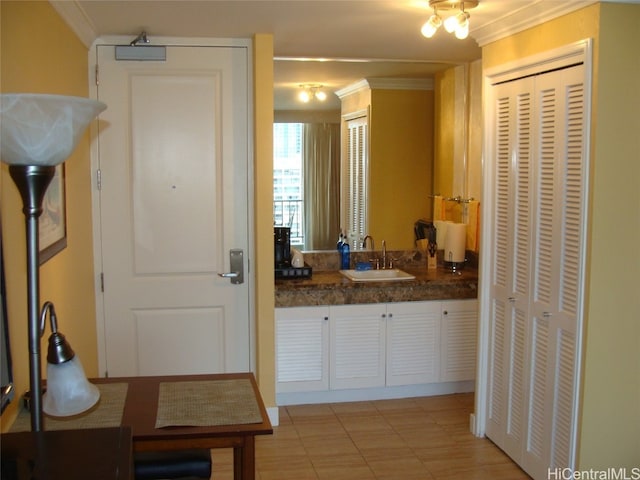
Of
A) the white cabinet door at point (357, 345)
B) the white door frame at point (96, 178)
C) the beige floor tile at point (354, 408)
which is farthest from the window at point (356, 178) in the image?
the beige floor tile at point (354, 408)

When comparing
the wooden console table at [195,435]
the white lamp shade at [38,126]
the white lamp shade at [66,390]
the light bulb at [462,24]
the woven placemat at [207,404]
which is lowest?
the wooden console table at [195,435]

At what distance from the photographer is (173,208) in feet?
12.9

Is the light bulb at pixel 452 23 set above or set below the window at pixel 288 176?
above

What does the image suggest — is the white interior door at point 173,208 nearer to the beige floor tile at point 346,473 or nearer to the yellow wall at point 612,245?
the beige floor tile at point 346,473

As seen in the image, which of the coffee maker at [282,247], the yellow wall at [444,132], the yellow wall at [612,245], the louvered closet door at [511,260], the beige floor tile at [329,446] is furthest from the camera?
the yellow wall at [444,132]

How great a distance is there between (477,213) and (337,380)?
1441 millimetres

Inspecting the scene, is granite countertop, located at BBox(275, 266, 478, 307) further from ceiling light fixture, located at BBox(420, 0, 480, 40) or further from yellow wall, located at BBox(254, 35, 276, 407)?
ceiling light fixture, located at BBox(420, 0, 480, 40)

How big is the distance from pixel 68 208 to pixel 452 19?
1.86 meters

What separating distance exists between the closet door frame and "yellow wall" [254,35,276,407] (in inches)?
45.5

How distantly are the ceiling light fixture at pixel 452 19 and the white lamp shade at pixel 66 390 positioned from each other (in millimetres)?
1946

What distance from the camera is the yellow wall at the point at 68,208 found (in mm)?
2117

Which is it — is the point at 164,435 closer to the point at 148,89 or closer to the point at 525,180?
the point at 525,180

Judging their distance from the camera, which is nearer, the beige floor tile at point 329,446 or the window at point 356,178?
the beige floor tile at point 329,446

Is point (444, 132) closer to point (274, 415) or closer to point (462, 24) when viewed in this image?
point (462, 24)
